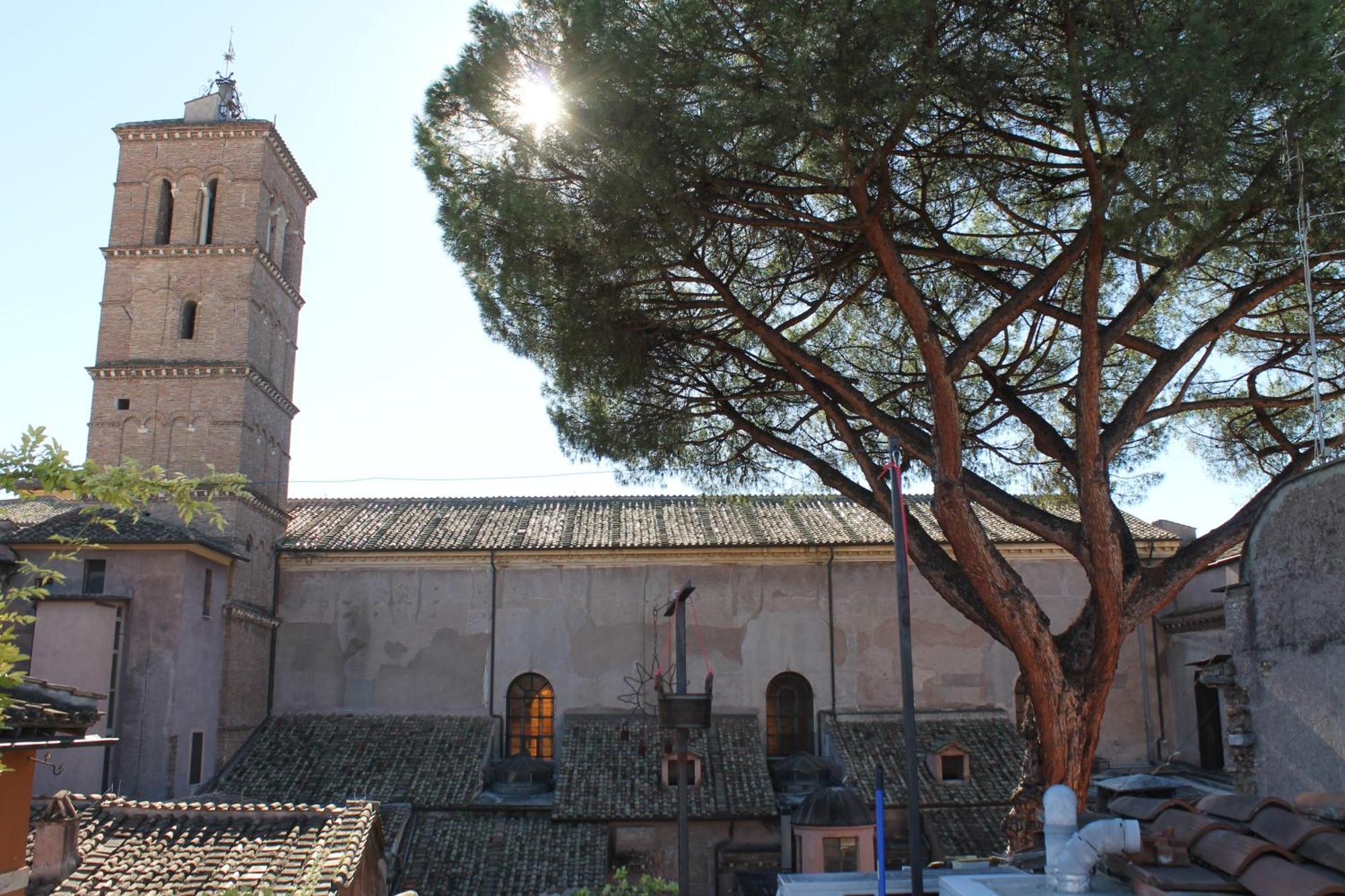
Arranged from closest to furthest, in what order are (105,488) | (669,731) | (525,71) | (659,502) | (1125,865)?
(105,488)
(1125,865)
(525,71)
(669,731)
(659,502)

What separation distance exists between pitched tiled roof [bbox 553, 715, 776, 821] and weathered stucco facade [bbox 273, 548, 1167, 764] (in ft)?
2.70

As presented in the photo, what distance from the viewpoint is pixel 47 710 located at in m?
8.95

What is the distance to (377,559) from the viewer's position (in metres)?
24.1

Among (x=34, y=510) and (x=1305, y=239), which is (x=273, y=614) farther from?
(x=1305, y=239)

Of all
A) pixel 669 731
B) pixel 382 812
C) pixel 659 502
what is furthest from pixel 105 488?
pixel 659 502

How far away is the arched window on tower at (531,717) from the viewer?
23.4 meters

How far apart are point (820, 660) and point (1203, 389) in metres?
10.9

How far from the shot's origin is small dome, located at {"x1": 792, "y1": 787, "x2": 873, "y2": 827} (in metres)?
18.3

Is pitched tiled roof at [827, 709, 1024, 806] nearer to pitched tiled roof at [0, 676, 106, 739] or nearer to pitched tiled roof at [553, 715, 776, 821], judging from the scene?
pitched tiled roof at [553, 715, 776, 821]

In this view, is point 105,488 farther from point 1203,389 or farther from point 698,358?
point 1203,389

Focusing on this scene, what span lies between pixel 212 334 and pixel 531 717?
9.88 m

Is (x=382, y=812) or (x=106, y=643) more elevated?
(x=106, y=643)

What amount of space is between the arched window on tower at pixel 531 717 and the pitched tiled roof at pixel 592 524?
274 cm

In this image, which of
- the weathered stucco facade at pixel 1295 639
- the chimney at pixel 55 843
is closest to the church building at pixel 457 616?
→ the chimney at pixel 55 843
